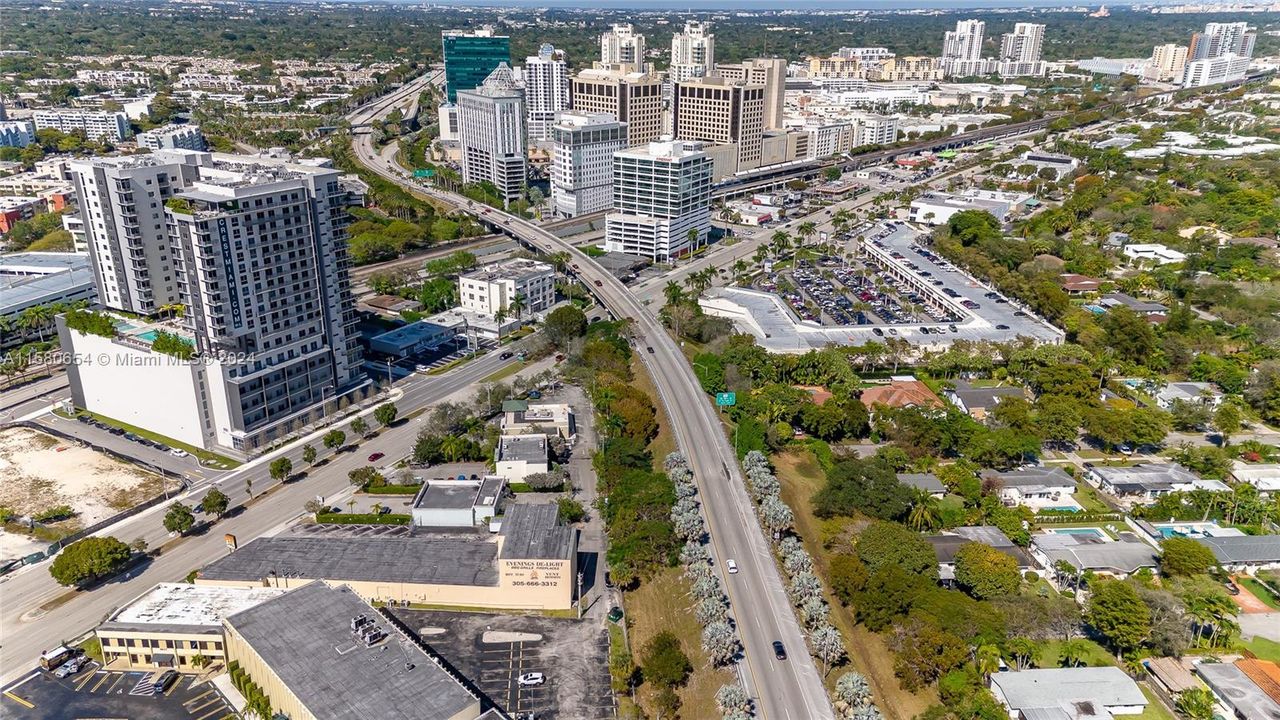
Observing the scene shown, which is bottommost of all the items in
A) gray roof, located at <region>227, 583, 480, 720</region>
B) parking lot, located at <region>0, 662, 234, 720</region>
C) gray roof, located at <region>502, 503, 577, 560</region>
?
parking lot, located at <region>0, 662, 234, 720</region>

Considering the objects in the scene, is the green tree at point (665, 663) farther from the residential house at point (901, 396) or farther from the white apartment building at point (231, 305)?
the white apartment building at point (231, 305)

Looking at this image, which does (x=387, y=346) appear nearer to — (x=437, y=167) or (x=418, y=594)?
(x=418, y=594)

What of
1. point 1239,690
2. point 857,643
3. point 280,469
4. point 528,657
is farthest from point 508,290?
point 1239,690

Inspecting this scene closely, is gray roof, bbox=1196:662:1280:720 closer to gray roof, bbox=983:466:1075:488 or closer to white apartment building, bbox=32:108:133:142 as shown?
gray roof, bbox=983:466:1075:488

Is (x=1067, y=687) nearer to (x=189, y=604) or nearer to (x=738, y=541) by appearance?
(x=738, y=541)

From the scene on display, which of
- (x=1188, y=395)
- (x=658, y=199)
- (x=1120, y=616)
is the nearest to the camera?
(x=1120, y=616)

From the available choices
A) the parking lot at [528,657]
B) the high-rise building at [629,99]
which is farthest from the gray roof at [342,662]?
the high-rise building at [629,99]

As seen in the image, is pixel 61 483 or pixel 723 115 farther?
pixel 723 115

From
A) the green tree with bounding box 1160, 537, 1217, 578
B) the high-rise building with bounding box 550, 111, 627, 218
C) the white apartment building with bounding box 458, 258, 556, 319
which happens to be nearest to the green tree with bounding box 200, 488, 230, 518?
the white apartment building with bounding box 458, 258, 556, 319
